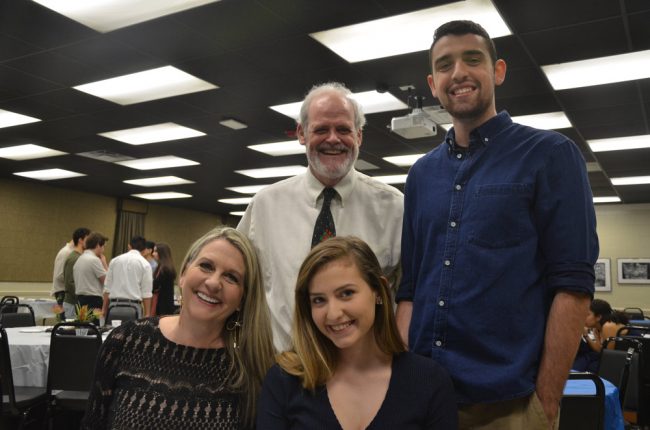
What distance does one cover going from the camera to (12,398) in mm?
3408

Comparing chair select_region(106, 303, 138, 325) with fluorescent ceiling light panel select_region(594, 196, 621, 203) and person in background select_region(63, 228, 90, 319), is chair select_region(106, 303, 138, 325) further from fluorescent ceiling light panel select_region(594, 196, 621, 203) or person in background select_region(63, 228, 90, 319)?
fluorescent ceiling light panel select_region(594, 196, 621, 203)

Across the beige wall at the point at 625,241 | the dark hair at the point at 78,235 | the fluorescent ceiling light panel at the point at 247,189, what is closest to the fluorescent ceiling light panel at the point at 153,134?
the dark hair at the point at 78,235

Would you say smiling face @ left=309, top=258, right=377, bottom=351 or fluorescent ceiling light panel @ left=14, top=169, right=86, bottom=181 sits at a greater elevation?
fluorescent ceiling light panel @ left=14, top=169, right=86, bottom=181

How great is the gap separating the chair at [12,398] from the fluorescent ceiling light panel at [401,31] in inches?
127

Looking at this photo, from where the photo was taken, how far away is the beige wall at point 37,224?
11.7 metres

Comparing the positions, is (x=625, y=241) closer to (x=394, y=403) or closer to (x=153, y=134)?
(x=153, y=134)

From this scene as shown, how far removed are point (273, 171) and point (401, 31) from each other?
5.70 meters

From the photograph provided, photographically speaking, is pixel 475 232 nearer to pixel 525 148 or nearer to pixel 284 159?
pixel 525 148

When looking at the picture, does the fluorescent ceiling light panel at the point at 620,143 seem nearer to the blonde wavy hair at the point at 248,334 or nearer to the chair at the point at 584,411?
the chair at the point at 584,411

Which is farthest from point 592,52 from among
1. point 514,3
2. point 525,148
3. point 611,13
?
point 525,148

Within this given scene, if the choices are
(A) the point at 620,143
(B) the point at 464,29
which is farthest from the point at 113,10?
(A) the point at 620,143

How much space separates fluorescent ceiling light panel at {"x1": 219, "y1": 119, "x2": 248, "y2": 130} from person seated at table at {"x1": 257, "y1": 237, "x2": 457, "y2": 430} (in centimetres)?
556

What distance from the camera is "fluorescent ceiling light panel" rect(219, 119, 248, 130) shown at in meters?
6.83

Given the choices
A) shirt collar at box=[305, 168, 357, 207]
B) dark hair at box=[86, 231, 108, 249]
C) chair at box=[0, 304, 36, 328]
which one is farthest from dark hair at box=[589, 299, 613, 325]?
chair at box=[0, 304, 36, 328]
